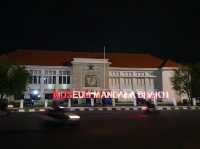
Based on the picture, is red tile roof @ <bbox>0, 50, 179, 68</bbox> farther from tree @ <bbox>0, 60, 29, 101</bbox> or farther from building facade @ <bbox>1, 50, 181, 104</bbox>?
tree @ <bbox>0, 60, 29, 101</bbox>

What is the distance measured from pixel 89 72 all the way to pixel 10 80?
23626 mm

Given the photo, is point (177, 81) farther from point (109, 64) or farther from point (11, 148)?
point (11, 148)

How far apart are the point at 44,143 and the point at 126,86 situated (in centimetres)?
7161

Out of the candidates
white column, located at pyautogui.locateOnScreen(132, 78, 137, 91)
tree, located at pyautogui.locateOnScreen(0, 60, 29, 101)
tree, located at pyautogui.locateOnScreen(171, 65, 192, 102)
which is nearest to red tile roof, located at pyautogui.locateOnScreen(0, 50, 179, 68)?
white column, located at pyautogui.locateOnScreen(132, 78, 137, 91)

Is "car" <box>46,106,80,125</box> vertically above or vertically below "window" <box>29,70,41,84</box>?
below

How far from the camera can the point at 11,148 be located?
9.98m

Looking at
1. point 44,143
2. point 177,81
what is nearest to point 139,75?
point 177,81

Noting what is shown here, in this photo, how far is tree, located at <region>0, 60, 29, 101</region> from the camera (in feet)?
189

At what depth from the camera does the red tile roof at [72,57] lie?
78.9 m

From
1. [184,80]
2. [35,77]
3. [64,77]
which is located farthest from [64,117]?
[64,77]

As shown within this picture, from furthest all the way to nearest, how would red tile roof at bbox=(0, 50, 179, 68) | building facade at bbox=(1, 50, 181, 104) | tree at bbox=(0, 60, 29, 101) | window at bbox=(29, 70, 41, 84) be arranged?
red tile roof at bbox=(0, 50, 179, 68)
building facade at bbox=(1, 50, 181, 104)
window at bbox=(29, 70, 41, 84)
tree at bbox=(0, 60, 29, 101)

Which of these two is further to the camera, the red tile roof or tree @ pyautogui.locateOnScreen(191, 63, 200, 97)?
the red tile roof

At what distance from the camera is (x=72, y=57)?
83438 mm

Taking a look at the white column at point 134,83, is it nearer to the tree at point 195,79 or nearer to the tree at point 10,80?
the tree at point 195,79
